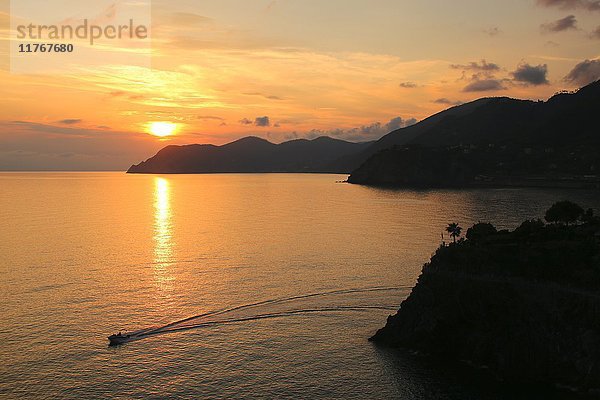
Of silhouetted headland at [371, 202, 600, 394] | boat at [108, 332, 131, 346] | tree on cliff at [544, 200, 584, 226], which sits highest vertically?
tree on cliff at [544, 200, 584, 226]

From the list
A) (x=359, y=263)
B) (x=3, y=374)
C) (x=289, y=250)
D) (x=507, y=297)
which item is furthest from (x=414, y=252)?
(x=3, y=374)

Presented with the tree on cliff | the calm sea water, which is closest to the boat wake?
the calm sea water

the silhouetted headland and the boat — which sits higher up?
the silhouetted headland

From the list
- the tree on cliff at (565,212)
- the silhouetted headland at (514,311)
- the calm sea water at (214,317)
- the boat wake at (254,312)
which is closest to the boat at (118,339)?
the boat wake at (254,312)

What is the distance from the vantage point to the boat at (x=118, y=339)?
68.1 metres

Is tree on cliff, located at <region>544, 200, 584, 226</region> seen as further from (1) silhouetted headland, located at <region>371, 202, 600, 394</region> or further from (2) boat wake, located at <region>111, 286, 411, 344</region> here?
(2) boat wake, located at <region>111, 286, 411, 344</region>

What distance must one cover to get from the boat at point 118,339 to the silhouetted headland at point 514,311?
115 ft

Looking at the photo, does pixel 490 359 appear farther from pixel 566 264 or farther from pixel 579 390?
pixel 566 264

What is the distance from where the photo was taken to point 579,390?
55.0 meters

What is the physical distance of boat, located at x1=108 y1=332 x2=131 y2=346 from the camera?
68.1 m

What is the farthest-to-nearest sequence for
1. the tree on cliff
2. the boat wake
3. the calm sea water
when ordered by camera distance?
the tree on cliff
the boat wake
the calm sea water

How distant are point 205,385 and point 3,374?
23984 millimetres

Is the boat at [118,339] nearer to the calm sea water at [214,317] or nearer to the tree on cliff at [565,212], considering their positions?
the calm sea water at [214,317]

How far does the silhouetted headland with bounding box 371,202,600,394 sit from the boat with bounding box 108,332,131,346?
1383 inches
